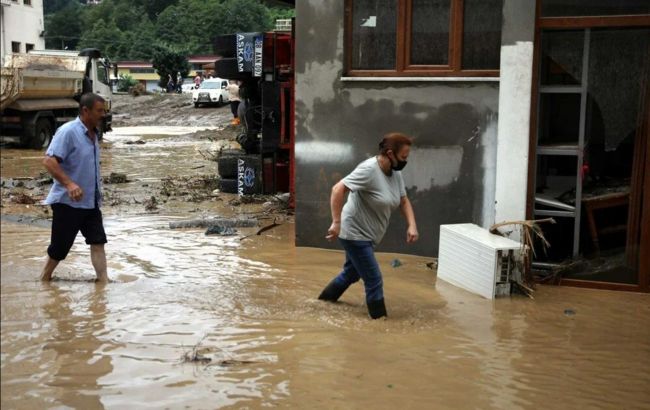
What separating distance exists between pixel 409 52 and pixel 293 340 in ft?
14.2

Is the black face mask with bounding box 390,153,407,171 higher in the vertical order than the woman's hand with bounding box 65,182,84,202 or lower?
higher

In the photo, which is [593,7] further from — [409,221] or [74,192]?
[74,192]

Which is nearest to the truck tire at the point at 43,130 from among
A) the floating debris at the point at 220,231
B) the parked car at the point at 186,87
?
the floating debris at the point at 220,231

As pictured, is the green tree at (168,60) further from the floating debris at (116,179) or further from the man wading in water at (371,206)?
the floating debris at (116,179)

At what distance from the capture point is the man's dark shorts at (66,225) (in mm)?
6656

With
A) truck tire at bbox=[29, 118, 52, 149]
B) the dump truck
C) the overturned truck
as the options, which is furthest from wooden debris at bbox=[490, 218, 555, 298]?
truck tire at bbox=[29, 118, 52, 149]

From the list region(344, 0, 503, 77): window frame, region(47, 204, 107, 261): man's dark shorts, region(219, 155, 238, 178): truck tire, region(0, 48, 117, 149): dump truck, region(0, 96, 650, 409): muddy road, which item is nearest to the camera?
region(0, 96, 650, 409): muddy road

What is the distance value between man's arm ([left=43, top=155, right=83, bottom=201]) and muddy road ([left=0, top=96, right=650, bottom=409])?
213 mm

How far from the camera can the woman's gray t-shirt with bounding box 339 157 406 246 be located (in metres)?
6.13

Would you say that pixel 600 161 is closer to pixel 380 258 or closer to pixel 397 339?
pixel 380 258

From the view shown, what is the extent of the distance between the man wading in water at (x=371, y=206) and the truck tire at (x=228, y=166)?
7.96 meters

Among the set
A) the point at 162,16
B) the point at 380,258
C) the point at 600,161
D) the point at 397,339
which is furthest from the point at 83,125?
the point at 600,161

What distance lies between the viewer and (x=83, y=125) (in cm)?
644

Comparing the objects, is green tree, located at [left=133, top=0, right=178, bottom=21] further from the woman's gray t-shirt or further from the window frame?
the window frame
